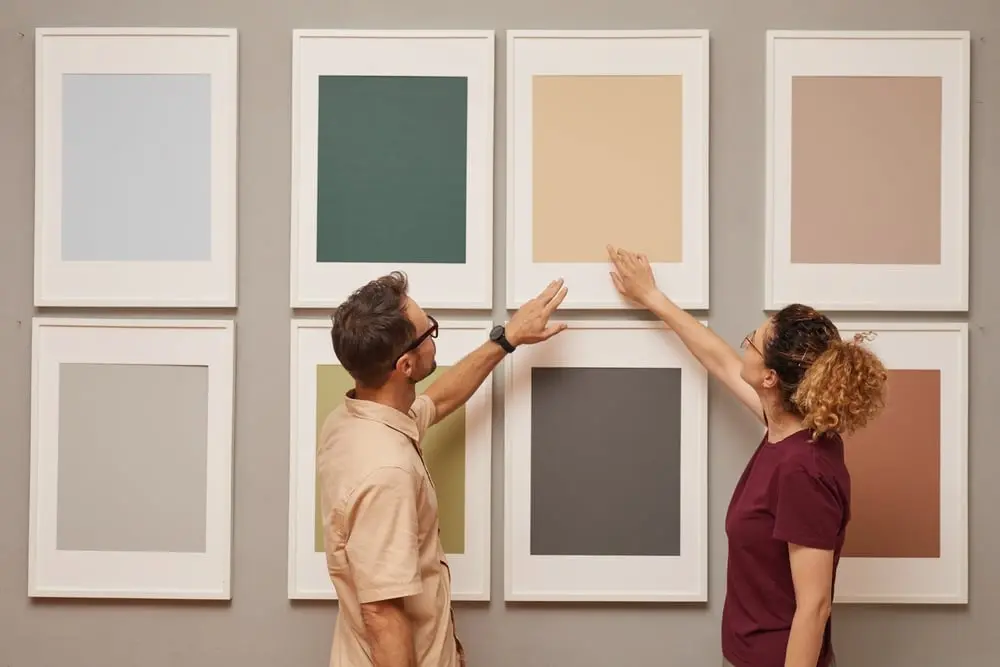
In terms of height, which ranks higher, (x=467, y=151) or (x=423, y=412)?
(x=467, y=151)

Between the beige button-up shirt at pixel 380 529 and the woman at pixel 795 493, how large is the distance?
589mm

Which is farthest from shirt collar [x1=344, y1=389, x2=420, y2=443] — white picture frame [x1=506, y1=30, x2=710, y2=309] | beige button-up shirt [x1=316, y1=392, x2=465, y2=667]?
white picture frame [x1=506, y1=30, x2=710, y2=309]

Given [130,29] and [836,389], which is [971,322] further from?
[130,29]

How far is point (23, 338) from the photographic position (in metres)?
1.92

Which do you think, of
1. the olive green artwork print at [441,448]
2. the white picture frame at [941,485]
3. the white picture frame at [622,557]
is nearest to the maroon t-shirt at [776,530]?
the white picture frame at [622,557]

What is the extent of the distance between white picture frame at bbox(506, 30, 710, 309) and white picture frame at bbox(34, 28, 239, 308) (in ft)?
2.23

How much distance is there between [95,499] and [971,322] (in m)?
2.17

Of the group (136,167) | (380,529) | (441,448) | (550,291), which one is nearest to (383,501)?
Result: (380,529)

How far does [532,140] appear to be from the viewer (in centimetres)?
188

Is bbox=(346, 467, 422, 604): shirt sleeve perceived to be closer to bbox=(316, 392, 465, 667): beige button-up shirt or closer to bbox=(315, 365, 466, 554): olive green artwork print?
bbox=(316, 392, 465, 667): beige button-up shirt

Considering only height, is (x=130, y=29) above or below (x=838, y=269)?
above

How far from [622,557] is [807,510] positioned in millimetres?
592

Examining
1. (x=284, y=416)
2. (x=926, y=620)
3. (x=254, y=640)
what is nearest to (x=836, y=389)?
(x=926, y=620)

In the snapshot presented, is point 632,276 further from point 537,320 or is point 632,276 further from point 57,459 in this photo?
point 57,459
